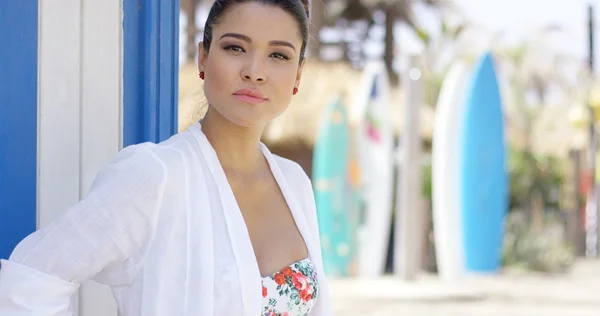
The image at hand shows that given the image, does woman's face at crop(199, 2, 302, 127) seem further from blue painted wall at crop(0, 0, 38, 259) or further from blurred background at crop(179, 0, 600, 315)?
blurred background at crop(179, 0, 600, 315)

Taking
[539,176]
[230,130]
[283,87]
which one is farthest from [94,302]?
[539,176]

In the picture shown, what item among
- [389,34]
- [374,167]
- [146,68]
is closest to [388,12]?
[389,34]

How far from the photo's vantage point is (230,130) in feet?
5.84

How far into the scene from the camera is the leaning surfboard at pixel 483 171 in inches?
445

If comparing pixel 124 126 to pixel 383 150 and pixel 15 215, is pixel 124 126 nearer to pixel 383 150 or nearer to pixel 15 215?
pixel 15 215

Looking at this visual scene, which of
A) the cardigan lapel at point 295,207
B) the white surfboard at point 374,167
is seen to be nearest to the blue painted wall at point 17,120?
the cardigan lapel at point 295,207

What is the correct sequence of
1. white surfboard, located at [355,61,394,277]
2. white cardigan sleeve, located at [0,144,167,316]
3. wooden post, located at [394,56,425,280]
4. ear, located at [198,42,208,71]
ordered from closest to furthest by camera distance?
white cardigan sleeve, located at [0,144,167,316], ear, located at [198,42,208,71], wooden post, located at [394,56,425,280], white surfboard, located at [355,61,394,277]

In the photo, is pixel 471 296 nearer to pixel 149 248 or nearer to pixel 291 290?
pixel 291 290

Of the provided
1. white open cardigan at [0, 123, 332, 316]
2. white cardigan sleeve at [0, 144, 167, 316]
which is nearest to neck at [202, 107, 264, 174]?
white open cardigan at [0, 123, 332, 316]

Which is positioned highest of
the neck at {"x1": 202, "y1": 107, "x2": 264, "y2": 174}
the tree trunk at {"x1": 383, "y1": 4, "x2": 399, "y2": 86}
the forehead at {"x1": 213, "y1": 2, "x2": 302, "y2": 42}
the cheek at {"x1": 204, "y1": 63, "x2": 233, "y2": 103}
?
the tree trunk at {"x1": 383, "y1": 4, "x2": 399, "y2": 86}

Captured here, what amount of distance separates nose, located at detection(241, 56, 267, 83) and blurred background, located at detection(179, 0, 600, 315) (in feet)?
15.0

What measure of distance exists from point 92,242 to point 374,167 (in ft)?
35.9

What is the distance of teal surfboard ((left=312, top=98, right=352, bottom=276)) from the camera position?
1224cm

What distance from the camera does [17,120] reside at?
1736 mm
